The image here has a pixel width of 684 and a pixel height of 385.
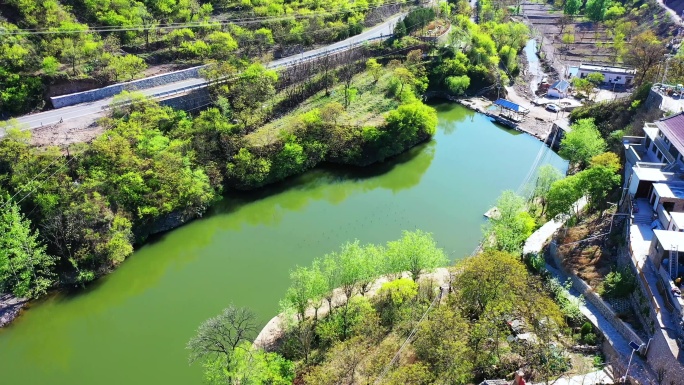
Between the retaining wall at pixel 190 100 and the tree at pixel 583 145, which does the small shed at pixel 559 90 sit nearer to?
the tree at pixel 583 145

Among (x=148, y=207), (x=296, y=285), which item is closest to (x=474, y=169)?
(x=296, y=285)

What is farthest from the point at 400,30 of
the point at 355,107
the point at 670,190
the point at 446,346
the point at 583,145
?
the point at 446,346

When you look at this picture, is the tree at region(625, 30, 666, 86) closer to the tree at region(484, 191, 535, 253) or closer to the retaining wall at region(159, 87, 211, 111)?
the tree at region(484, 191, 535, 253)

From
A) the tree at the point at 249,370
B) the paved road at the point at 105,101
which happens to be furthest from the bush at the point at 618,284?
the paved road at the point at 105,101

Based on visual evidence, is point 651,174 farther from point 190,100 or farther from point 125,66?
point 125,66

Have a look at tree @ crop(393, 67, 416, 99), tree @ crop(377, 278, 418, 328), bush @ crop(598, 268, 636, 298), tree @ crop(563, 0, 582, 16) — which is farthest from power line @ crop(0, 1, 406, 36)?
bush @ crop(598, 268, 636, 298)

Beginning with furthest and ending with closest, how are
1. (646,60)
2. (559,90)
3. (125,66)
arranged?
(559,90) < (646,60) < (125,66)

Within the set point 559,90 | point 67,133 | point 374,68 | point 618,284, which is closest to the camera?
point 618,284

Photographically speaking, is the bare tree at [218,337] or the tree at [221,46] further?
the tree at [221,46]
